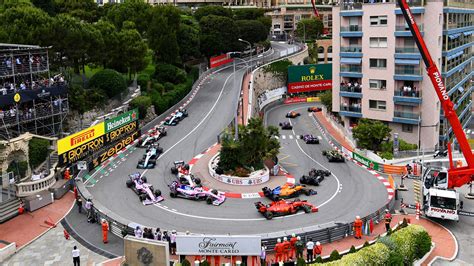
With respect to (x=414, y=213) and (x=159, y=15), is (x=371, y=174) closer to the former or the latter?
(x=414, y=213)

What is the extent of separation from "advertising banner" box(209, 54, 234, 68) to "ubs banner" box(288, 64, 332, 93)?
14395 mm

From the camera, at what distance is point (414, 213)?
139 ft

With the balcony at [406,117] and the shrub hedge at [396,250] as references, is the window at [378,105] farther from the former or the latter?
the shrub hedge at [396,250]

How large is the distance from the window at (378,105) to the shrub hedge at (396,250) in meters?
33.2

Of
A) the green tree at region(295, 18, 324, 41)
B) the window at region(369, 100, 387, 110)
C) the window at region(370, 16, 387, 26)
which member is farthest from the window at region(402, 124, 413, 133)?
the green tree at region(295, 18, 324, 41)

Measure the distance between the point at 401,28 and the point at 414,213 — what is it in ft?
90.0

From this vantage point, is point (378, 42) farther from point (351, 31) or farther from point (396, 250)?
point (396, 250)

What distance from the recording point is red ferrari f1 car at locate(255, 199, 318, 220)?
133 feet

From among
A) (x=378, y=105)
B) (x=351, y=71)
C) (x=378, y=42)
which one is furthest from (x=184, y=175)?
(x=378, y=42)

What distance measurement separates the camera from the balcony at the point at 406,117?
62.0m

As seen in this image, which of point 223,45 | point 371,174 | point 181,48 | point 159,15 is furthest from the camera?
point 223,45

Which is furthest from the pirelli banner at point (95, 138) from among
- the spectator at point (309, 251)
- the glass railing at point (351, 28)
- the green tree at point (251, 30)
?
the green tree at point (251, 30)

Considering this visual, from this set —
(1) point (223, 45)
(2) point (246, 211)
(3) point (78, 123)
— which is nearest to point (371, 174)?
(2) point (246, 211)

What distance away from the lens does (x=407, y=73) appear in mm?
62094
